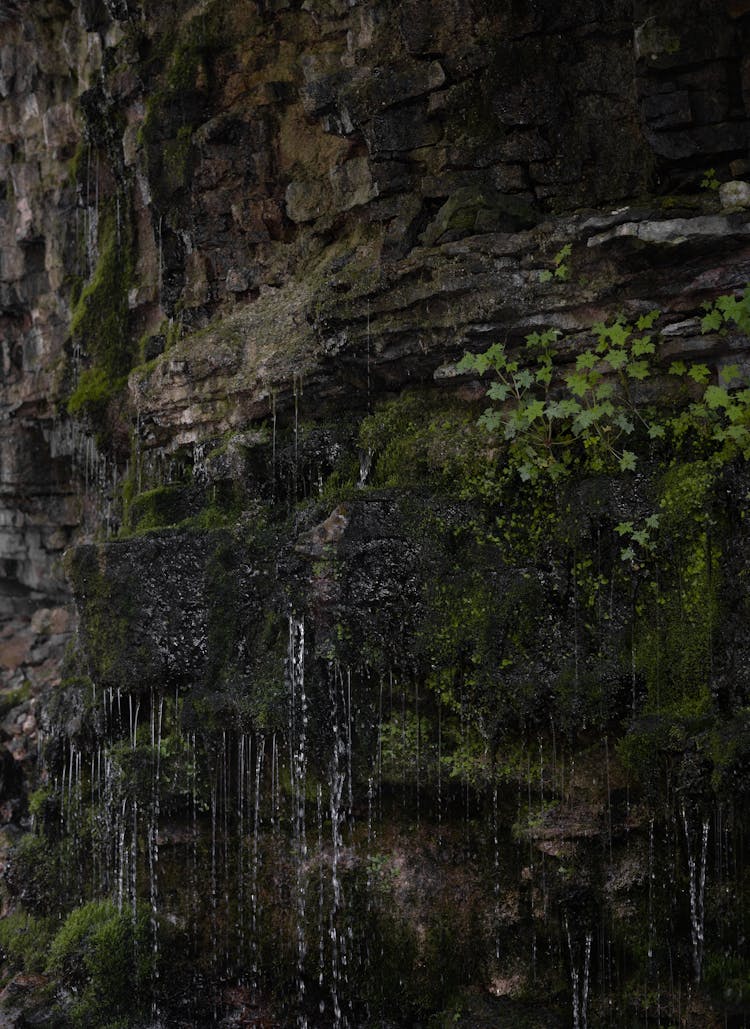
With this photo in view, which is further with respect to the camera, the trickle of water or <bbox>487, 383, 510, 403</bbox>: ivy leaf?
the trickle of water

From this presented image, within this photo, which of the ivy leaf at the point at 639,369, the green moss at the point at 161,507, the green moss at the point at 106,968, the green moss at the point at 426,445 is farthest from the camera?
the green moss at the point at 161,507

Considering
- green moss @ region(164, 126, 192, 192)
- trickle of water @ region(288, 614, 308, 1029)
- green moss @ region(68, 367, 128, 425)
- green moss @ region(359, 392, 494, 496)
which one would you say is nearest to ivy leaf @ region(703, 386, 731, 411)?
green moss @ region(359, 392, 494, 496)

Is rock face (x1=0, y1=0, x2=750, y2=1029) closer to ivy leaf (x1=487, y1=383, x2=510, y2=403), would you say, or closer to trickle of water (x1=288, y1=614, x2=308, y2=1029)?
trickle of water (x1=288, y1=614, x2=308, y2=1029)

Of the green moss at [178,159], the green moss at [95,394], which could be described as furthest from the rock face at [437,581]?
the green moss at [95,394]

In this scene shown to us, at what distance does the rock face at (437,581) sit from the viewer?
23.3 feet

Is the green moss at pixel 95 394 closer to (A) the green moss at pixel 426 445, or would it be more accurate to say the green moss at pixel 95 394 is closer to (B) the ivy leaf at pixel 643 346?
(A) the green moss at pixel 426 445

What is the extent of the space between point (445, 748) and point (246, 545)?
2513 mm

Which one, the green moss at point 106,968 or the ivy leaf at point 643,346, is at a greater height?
the ivy leaf at point 643,346

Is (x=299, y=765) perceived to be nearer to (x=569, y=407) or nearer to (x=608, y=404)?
(x=569, y=407)

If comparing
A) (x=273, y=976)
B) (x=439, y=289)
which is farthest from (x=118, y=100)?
(x=273, y=976)

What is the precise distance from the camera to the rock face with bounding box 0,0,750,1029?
7090 mm

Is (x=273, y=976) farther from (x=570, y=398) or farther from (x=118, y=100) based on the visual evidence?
(x=118, y=100)

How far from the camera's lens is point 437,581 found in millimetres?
7637

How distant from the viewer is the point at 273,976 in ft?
27.6
